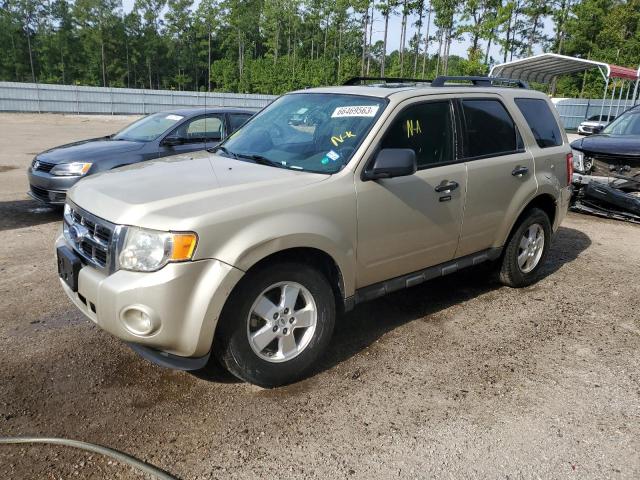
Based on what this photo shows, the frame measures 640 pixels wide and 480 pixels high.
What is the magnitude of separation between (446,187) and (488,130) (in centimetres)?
86

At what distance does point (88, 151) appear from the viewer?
7277mm

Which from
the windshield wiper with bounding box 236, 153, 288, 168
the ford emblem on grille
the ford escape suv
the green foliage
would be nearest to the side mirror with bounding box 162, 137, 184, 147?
the ford escape suv

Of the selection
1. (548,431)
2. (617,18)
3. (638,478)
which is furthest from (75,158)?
(617,18)

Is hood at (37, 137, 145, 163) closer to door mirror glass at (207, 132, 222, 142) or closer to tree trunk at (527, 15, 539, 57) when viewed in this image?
door mirror glass at (207, 132, 222, 142)

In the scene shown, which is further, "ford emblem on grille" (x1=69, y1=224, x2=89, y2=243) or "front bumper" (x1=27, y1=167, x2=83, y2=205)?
"front bumper" (x1=27, y1=167, x2=83, y2=205)

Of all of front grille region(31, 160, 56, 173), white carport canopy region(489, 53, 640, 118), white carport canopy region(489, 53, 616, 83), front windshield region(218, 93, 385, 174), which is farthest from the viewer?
white carport canopy region(489, 53, 616, 83)

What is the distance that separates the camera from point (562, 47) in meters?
47.1

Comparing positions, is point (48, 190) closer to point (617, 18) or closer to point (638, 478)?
point (638, 478)

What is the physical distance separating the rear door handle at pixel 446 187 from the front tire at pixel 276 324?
1.20m

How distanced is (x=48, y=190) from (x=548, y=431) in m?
6.56

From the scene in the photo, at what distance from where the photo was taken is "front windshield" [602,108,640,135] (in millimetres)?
9156

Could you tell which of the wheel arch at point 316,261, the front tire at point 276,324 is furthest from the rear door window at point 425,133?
the front tire at point 276,324

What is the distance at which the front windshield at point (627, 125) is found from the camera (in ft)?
30.0

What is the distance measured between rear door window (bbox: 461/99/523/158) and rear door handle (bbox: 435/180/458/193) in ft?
1.10
